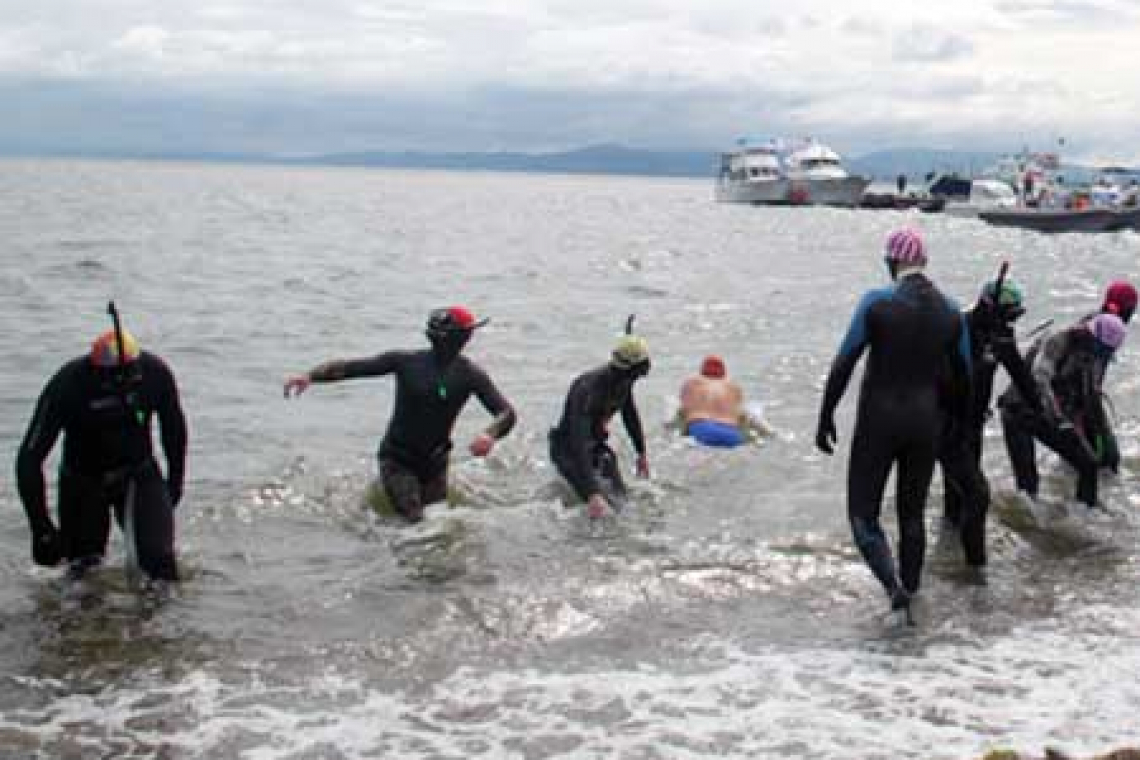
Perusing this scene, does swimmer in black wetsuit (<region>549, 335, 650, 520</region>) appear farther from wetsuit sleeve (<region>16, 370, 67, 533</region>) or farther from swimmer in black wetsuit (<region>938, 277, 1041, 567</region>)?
wetsuit sleeve (<region>16, 370, 67, 533</region>)

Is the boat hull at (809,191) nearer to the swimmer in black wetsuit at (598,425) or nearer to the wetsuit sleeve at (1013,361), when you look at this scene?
the swimmer in black wetsuit at (598,425)

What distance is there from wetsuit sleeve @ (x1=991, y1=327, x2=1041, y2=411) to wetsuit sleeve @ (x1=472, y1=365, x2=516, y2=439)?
3.18 m

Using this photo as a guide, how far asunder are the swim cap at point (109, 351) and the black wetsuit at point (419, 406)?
181cm

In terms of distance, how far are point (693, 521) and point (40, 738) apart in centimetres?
589

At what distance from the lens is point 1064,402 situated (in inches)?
402

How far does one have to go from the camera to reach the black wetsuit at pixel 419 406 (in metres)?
9.45

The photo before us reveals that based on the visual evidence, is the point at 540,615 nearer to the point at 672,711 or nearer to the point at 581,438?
the point at 672,711

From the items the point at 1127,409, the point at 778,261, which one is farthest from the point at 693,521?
the point at 778,261

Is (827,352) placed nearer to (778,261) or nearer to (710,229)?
(778,261)

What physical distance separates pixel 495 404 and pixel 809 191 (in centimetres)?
9149

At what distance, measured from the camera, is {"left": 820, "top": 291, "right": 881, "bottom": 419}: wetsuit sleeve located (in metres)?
7.43

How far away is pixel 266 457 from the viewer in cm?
1355

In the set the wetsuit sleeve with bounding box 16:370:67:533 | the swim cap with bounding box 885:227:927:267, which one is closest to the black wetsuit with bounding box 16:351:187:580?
the wetsuit sleeve with bounding box 16:370:67:533

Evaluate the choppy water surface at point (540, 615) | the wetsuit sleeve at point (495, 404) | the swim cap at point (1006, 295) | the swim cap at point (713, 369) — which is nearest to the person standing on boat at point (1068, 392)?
→ the choppy water surface at point (540, 615)
